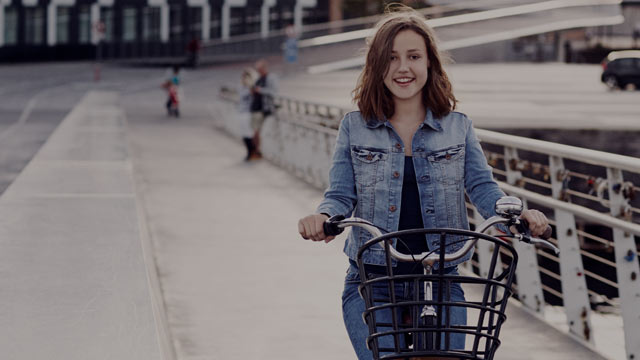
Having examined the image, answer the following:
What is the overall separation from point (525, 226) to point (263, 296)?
4803mm

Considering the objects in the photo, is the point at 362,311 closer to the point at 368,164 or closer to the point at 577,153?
the point at 368,164

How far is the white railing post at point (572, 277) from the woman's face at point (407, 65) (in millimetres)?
3670

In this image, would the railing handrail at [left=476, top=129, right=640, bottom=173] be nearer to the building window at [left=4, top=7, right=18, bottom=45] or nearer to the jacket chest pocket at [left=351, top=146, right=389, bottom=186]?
the jacket chest pocket at [left=351, top=146, right=389, bottom=186]

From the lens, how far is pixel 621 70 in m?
47.9

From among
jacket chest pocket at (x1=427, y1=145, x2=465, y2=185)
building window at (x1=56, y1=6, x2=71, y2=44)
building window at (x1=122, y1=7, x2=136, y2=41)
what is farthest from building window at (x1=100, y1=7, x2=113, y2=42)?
jacket chest pocket at (x1=427, y1=145, x2=465, y2=185)

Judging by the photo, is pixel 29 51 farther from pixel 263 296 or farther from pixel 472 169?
pixel 472 169

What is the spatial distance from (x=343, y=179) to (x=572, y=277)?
380 cm

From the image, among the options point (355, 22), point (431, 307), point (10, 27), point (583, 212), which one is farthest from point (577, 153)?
point (10, 27)

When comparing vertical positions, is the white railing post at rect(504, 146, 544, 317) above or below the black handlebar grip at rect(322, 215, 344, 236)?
below

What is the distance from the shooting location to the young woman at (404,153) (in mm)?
3643

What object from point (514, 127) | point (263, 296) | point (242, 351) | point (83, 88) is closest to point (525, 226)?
point (242, 351)

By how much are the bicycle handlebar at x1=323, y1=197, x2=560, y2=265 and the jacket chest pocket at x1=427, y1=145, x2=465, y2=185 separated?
30 cm

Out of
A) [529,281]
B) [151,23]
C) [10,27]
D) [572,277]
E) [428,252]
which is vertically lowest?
[10,27]

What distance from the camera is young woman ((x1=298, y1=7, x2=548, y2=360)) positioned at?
12.0 feet
